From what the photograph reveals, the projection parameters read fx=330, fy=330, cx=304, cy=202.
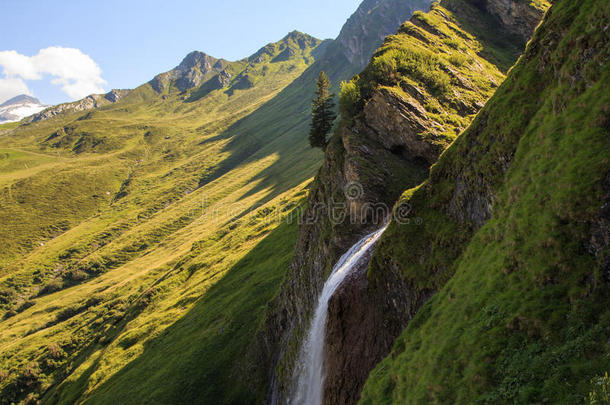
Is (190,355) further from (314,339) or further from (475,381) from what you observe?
(475,381)

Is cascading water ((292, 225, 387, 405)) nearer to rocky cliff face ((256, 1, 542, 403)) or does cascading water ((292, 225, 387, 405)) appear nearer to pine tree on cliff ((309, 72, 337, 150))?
rocky cliff face ((256, 1, 542, 403))

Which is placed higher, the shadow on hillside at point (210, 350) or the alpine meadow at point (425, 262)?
the alpine meadow at point (425, 262)

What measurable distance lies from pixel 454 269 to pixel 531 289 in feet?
23.6

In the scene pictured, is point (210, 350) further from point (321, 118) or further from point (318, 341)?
point (321, 118)

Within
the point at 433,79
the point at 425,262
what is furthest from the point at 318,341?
the point at 433,79

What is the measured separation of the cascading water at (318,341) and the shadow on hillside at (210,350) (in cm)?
1530

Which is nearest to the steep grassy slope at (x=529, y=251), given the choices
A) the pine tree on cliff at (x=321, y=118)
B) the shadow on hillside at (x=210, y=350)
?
the shadow on hillside at (x=210, y=350)

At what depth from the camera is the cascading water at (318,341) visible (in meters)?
29.0

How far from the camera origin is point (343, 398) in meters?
24.4

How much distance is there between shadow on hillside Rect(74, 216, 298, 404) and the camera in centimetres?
4838

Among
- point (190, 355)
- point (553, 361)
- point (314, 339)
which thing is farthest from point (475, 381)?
point (190, 355)

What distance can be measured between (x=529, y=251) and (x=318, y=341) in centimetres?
2184

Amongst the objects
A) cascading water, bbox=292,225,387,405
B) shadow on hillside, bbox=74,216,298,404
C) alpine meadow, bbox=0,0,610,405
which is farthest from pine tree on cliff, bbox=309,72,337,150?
cascading water, bbox=292,225,387,405

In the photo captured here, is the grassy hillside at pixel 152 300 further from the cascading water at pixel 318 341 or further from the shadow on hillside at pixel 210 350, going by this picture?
the cascading water at pixel 318 341
